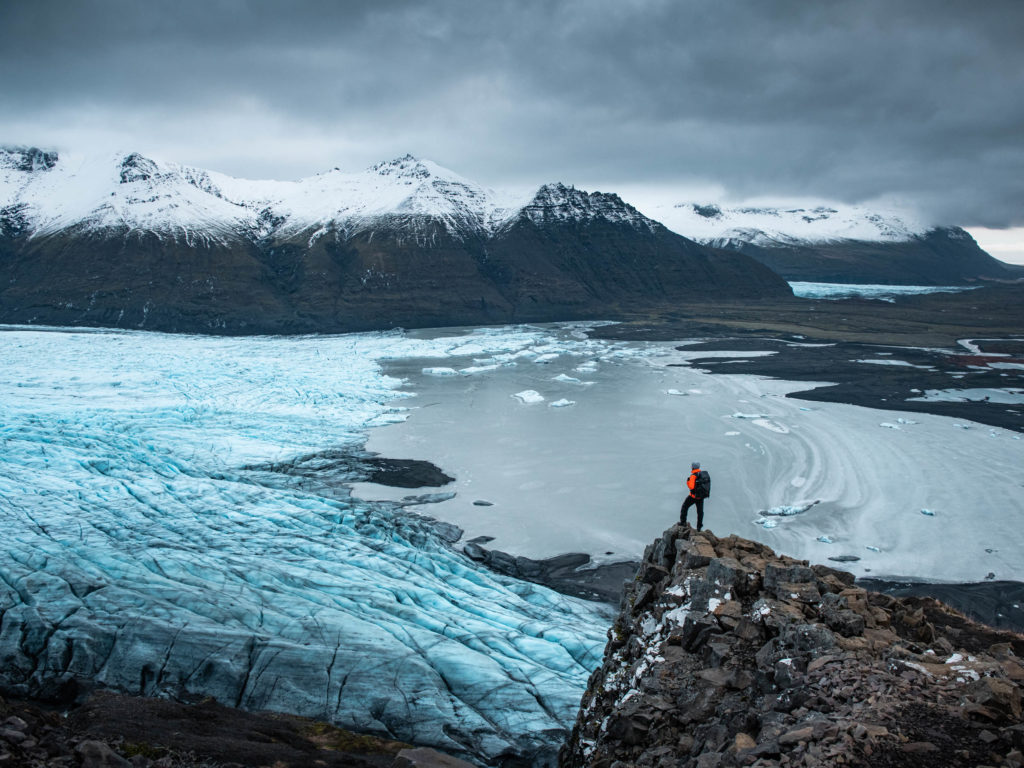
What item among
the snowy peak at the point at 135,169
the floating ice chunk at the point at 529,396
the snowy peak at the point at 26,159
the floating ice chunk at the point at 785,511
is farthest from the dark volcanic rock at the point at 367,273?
the floating ice chunk at the point at 785,511

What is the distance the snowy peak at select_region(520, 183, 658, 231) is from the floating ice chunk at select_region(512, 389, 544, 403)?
271 feet

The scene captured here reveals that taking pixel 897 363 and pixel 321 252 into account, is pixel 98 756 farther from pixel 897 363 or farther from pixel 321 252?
pixel 321 252

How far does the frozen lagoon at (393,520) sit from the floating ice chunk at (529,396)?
269 millimetres

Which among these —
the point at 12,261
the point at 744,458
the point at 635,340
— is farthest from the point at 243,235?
the point at 744,458

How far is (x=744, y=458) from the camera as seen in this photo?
25.8 metres

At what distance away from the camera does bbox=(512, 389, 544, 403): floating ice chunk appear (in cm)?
3762

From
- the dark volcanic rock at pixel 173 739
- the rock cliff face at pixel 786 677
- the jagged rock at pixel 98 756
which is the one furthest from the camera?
the dark volcanic rock at pixel 173 739

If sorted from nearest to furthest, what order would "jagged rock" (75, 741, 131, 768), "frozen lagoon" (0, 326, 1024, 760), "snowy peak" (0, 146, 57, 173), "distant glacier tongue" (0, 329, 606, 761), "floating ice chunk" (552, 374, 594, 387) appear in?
1. "jagged rock" (75, 741, 131, 768)
2. "distant glacier tongue" (0, 329, 606, 761)
3. "frozen lagoon" (0, 326, 1024, 760)
4. "floating ice chunk" (552, 374, 594, 387)
5. "snowy peak" (0, 146, 57, 173)

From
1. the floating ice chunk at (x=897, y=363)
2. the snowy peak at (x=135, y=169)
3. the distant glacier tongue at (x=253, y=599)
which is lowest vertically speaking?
the distant glacier tongue at (x=253, y=599)

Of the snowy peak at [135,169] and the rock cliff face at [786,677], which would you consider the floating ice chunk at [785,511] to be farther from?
the snowy peak at [135,169]

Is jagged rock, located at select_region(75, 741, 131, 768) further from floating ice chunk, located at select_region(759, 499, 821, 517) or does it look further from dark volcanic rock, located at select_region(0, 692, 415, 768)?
floating ice chunk, located at select_region(759, 499, 821, 517)

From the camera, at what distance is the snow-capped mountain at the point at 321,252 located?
8012 cm

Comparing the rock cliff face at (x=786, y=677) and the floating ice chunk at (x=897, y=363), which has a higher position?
the floating ice chunk at (x=897, y=363)

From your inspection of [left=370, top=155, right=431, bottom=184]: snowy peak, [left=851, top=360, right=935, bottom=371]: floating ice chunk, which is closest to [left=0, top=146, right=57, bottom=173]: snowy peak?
[left=370, top=155, right=431, bottom=184]: snowy peak
